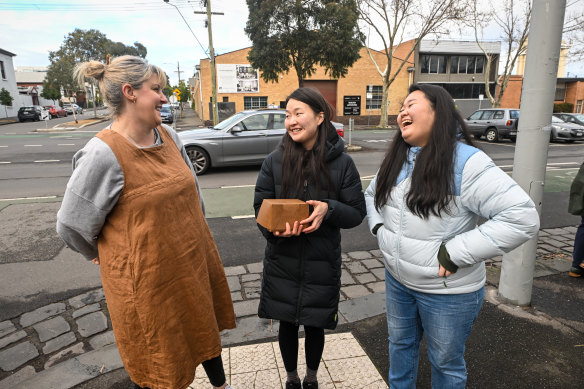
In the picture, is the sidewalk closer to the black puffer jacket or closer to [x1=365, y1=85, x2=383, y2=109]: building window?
the black puffer jacket

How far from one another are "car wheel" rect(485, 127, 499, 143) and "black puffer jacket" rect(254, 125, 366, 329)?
63.4ft

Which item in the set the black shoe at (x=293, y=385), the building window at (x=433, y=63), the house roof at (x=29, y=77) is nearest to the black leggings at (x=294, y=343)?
the black shoe at (x=293, y=385)

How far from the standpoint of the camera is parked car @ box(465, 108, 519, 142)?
1810 centimetres

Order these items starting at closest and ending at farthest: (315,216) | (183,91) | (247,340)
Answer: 1. (315,216)
2. (247,340)
3. (183,91)

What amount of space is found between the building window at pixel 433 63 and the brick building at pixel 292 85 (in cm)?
186

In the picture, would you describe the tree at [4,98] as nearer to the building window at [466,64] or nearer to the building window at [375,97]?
the building window at [375,97]

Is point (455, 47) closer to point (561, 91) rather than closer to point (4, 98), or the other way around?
point (561, 91)

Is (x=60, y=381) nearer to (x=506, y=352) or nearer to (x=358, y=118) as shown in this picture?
(x=506, y=352)

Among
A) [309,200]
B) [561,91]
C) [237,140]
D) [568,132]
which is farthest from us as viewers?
A: [561,91]

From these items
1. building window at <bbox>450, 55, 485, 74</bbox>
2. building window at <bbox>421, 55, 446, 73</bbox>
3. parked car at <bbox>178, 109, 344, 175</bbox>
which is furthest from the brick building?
parked car at <bbox>178, 109, 344, 175</bbox>

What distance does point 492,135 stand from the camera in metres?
18.8

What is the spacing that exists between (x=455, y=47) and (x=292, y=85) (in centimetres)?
1767

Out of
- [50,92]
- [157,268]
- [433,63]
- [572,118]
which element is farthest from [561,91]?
[50,92]

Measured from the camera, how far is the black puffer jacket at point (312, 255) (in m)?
2.14
